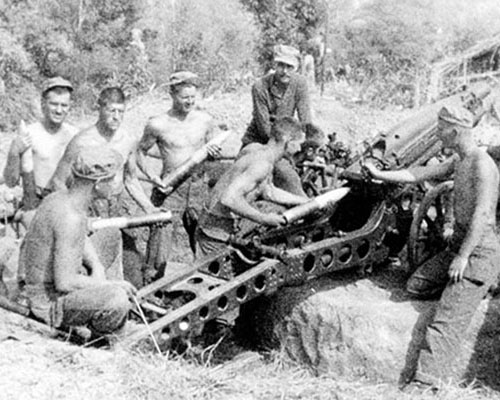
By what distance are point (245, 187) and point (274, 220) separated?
0.32 m

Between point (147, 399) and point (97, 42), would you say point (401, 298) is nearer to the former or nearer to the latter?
point (147, 399)

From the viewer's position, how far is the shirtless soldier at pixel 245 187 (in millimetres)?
5984

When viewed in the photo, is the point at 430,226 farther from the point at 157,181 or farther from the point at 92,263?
the point at 92,263

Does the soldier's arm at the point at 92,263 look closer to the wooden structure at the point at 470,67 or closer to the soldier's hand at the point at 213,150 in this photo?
the soldier's hand at the point at 213,150

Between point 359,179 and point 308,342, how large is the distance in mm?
1360

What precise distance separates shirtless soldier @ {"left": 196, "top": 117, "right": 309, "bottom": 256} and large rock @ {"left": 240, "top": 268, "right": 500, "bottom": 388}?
79 centimetres

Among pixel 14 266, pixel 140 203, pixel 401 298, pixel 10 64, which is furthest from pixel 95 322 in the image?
pixel 10 64

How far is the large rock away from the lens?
595 cm

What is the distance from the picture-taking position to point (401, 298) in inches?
253

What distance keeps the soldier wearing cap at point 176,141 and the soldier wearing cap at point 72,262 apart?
229 cm

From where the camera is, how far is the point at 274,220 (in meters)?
6.01

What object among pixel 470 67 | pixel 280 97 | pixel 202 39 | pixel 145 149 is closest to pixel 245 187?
pixel 145 149

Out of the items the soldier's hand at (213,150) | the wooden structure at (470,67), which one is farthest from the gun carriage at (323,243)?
the wooden structure at (470,67)

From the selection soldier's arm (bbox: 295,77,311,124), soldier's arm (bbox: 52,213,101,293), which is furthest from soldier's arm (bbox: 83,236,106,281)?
soldier's arm (bbox: 295,77,311,124)
